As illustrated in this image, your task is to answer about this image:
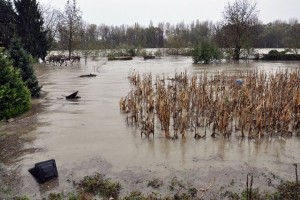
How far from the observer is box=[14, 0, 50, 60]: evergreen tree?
29.2 metres

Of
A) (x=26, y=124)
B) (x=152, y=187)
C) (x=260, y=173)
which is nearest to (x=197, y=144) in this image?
(x=260, y=173)

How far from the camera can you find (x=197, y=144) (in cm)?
621

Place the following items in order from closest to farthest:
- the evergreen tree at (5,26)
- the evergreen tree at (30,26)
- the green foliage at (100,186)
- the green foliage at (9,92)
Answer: the green foliage at (100,186)
the green foliage at (9,92)
the evergreen tree at (5,26)
the evergreen tree at (30,26)

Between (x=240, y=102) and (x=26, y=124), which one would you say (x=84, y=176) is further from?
(x=240, y=102)

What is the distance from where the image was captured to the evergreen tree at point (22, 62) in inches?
411

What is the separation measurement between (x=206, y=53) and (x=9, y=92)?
22266 millimetres

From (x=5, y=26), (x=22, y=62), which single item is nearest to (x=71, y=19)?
(x=5, y=26)

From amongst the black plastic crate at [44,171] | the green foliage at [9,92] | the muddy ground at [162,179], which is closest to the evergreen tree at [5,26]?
the green foliage at [9,92]

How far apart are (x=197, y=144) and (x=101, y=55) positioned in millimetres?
43717

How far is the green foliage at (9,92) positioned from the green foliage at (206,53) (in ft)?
69.9

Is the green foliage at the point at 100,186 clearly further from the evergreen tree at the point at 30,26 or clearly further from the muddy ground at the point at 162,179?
the evergreen tree at the point at 30,26

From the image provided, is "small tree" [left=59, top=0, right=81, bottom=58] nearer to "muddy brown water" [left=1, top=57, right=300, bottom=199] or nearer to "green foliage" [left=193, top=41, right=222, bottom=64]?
"green foliage" [left=193, top=41, right=222, bottom=64]

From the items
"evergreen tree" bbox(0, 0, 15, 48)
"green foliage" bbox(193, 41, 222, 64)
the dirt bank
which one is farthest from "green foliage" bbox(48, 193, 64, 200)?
"green foliage" bbox(193, 41, 222, 64)

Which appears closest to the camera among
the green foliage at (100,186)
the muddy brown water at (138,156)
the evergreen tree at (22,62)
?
the green foliage at (100,186)
